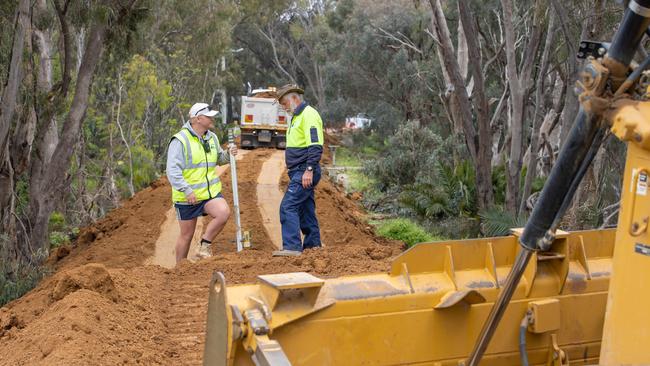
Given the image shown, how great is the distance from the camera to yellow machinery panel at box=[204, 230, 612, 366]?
4285mm

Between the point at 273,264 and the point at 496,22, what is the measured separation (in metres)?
22.6

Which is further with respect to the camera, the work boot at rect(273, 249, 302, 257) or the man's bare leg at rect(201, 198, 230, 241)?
the man's bare leg at rect(201, 198, 230, 241)

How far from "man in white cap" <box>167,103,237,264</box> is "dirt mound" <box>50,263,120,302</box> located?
2072mm

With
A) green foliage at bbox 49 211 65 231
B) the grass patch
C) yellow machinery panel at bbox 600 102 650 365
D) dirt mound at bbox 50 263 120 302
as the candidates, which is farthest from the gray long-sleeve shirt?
the grass patch

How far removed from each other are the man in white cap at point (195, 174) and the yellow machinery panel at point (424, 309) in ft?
19.1

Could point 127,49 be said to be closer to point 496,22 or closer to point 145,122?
point 145,122

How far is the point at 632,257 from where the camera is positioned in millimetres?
3650

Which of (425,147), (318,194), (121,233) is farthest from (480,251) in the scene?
(425,147)

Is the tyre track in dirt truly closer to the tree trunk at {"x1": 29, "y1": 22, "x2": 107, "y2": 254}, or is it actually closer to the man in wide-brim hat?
the man in wide-brim hat

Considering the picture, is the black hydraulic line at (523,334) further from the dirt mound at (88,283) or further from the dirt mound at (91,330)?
the dirt mound at (88,283)

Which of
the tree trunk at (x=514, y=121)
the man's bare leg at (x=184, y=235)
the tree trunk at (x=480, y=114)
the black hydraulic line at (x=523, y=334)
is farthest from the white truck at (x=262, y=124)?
the black hydraulic line at (x=523, y=334)

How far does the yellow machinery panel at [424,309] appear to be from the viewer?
4285 millimetres

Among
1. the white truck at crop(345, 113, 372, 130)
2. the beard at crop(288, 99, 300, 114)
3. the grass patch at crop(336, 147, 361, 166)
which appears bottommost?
the grass patch at crop(336, 147, 361, 166)

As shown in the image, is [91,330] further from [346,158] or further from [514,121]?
[346,158]
